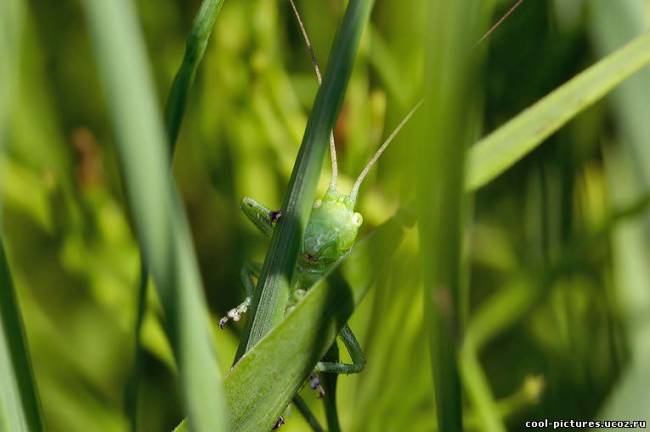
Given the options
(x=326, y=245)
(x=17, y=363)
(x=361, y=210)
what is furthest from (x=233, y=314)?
(x=361, y=210)

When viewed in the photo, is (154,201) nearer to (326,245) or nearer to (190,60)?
(190,60)

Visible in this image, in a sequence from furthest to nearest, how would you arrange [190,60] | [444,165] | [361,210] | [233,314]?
1. [361,210]
2. [233,314]
3. [190,60]
4. [444,165]

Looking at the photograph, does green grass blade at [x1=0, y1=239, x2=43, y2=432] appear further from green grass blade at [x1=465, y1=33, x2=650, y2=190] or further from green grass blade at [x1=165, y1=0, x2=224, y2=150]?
green grass blade at [x1=465, y1=33, x2=650, y2=190]

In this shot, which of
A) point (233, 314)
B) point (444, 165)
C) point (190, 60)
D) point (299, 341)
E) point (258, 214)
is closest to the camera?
point (444, 165)

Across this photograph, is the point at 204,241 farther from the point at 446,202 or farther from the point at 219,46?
the point at 446,202

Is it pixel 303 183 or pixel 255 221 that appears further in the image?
pixel 255 221

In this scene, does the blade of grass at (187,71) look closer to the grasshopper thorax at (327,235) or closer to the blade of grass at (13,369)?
the blade of grass at (13,369)

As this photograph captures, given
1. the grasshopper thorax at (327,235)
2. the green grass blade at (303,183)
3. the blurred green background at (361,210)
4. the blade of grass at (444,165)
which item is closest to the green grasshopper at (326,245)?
the grasshopper thorax at (327,235)
